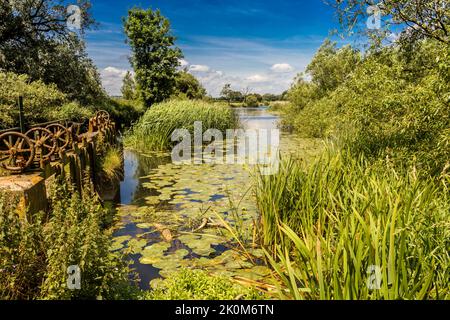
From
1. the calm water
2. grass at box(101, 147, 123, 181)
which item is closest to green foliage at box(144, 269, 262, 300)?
the calm water

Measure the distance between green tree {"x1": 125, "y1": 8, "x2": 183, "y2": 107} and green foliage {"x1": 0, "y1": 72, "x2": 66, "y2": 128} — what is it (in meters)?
17.2

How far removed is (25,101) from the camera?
9.59 m

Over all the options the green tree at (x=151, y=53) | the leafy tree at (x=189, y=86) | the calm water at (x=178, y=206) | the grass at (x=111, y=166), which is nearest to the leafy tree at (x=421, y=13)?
the calm water at (x=178, y=206)

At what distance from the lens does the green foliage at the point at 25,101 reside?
888 centimetres

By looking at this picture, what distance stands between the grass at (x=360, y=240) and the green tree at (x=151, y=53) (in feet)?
81.4

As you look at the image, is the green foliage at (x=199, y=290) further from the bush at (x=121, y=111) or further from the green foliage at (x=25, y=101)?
the bush at (x=121, y=111)

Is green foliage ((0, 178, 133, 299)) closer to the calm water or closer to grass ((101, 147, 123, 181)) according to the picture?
the calm water

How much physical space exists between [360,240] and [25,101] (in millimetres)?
10115

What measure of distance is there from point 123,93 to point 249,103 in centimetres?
4539

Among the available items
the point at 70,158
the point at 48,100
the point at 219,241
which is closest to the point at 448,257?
the point at 219,241

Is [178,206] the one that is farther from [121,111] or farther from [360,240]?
[121,111]

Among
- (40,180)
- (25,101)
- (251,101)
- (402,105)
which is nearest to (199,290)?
(40,180)

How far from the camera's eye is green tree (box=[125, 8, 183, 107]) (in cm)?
2780
